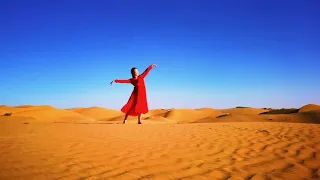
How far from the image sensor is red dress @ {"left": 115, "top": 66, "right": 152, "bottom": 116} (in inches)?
431

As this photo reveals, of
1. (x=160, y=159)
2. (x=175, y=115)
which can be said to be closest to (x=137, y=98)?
(x=160, y=159)

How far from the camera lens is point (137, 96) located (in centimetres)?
1103

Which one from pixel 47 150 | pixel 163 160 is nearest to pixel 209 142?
pixel 163 160

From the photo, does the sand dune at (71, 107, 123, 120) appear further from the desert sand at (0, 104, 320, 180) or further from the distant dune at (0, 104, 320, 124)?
the desert sand at (0, 104, 320, 180)

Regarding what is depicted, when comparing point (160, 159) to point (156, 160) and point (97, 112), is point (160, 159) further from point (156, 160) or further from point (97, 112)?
point (97, 112)

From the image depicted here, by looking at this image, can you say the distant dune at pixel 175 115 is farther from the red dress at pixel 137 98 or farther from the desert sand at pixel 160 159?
the desert sand at pixel 160 159

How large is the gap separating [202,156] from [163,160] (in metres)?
0.83

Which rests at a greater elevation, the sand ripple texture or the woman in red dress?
the woman in red dress

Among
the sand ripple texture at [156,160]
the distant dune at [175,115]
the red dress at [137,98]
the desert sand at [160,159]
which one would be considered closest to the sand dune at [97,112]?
the distant dune at [175,115]

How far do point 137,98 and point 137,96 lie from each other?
10 centimetres

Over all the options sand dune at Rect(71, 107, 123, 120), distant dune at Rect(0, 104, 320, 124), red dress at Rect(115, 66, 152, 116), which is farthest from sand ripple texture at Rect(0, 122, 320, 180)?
sand dune at Rect(71, 107, 123, 120)

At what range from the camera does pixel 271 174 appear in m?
3.50

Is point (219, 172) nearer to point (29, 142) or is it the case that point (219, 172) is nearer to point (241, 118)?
point (29, 142)

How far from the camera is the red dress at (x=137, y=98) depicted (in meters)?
10.9
